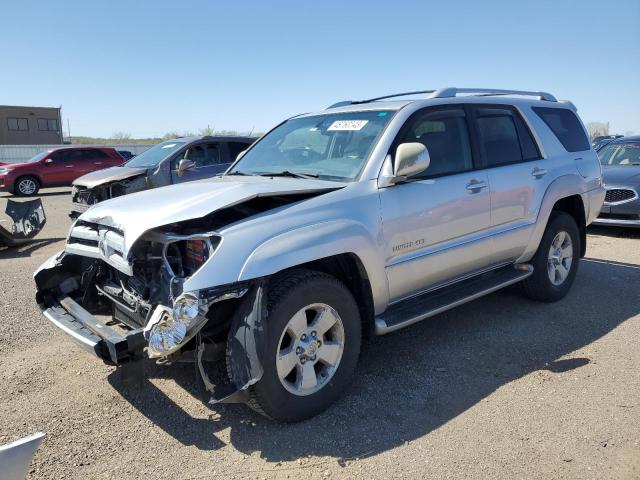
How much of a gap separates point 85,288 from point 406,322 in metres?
2.39

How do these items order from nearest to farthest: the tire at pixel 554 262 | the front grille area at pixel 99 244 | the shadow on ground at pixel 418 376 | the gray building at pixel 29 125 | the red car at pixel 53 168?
the shadow on ground at pixel 418 376 → the front grille area at pixel 99 244 → the tire at pixel 554 262 → the red car at pixel 53 168 → the gray building at pixel 29 125

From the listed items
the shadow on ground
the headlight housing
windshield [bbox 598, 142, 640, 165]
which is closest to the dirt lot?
the shadow on ground

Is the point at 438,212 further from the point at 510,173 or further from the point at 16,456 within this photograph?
the point at 16,456

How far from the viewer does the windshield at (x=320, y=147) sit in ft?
12.4

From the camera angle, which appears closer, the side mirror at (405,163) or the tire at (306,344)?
the tire at (306,344)

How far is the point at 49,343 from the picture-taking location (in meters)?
4.37

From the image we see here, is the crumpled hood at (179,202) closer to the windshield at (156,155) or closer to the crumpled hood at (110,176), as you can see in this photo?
the crumpled hood at (110,176)

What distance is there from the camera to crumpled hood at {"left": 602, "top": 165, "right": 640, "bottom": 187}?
28.7 feet

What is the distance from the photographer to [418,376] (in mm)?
3775

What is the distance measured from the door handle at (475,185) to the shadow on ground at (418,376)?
131cm

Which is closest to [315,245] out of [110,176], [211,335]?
[211,335]

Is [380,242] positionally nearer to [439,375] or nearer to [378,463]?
[439,375]

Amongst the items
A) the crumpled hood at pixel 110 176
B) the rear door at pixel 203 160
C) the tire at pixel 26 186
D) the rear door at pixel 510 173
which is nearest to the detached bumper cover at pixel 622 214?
the rear door at pixel 510 173

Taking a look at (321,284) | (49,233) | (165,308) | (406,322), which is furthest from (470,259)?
(49,233)
